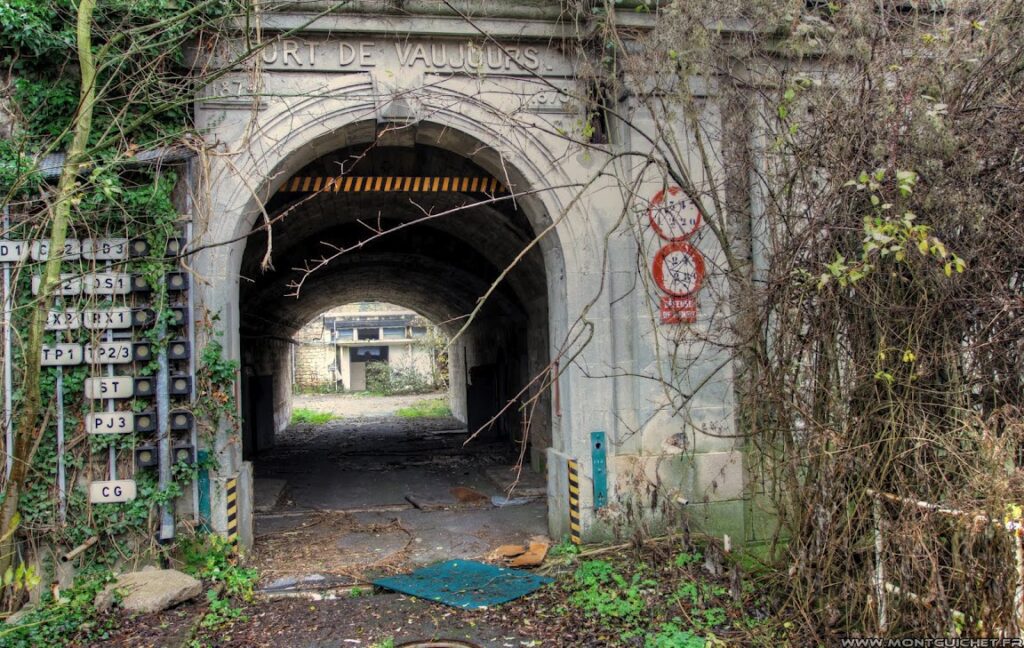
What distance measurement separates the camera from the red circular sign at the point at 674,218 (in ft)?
24.5

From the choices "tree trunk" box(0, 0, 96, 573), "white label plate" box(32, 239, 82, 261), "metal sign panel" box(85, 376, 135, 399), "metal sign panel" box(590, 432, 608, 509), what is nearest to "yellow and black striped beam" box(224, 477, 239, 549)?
"metal sign panel" box(85, 376, 135, 399)

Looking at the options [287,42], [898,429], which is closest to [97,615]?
[287,42]

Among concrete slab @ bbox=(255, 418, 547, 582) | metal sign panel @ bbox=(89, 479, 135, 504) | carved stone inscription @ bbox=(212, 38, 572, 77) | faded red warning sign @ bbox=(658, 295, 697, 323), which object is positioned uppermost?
carved stone inscription @ bbox=(212, 38, 572, 77)

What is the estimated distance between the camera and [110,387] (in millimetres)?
6477

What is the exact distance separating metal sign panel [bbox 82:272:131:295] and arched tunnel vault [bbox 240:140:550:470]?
3.31 ft

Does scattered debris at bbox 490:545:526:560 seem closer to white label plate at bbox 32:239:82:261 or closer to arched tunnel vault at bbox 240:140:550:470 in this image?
arched tunnel vault at bbox 240:140:550:470

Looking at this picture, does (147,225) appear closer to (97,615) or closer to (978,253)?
(97,615)

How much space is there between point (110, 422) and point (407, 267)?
9.31 meters

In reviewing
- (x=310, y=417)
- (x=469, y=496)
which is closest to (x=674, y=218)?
(x=469, y=496)

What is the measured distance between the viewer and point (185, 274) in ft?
22.1

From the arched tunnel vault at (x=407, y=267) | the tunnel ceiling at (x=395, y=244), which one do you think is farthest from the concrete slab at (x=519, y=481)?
the tunnel ceiling at (x=395, y=244)

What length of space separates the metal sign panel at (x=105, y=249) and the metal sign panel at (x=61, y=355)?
2.44ft

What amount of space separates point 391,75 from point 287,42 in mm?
964

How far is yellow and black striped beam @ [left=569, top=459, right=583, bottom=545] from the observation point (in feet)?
24.3
